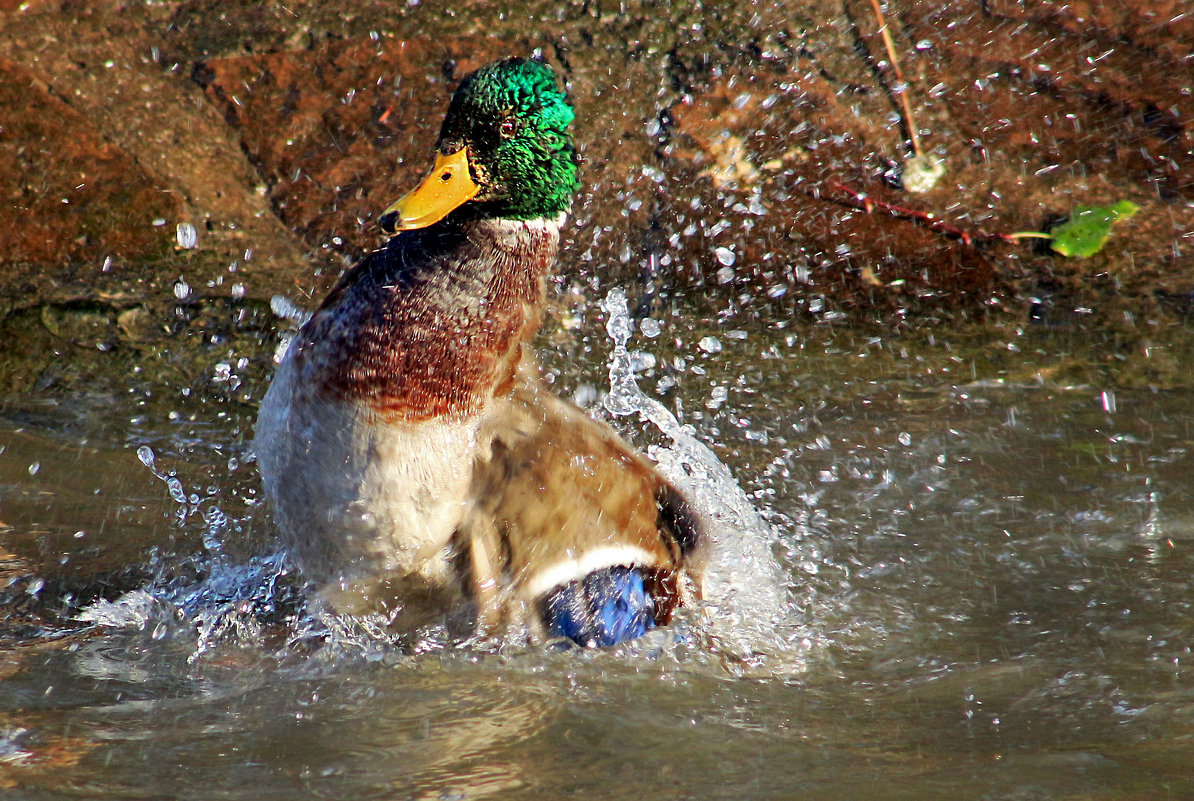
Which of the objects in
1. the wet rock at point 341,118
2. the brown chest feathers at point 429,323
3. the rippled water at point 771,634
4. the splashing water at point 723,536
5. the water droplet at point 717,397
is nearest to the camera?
the rippled water at point 771,634

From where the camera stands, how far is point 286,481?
8.39 ft

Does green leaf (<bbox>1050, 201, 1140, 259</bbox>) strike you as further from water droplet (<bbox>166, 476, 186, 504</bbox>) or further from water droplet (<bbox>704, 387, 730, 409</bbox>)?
water droplet (<bbox>166, 476, 186, 504</bbox>)

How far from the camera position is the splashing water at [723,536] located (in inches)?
109

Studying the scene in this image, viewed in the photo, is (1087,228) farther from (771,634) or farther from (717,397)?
(771,634)

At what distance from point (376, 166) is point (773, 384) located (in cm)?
139

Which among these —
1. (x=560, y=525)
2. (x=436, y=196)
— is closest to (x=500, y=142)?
(x=436, y=196)

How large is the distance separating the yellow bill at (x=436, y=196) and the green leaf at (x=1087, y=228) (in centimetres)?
206

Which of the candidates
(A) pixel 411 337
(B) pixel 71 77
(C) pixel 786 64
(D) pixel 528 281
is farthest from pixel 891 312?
(B) pixel 71 77

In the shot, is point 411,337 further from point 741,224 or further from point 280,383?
point 741,224

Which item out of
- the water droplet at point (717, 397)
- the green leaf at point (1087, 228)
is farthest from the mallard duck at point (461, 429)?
the green leaf at point (1087, 228)

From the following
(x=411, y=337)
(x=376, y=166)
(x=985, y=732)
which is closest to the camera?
(x=985, y=732)

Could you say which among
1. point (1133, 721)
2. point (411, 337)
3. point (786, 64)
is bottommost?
point (1133, 721)

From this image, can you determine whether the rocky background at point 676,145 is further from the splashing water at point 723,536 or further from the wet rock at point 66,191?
the splashing water at point 723,536

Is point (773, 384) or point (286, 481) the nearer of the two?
point (286, 481)
